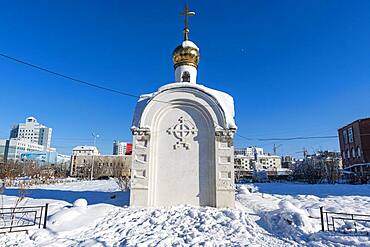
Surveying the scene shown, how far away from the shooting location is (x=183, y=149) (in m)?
10.5

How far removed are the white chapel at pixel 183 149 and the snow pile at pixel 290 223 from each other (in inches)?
71.4

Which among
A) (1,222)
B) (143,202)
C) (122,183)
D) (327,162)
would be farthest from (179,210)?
(327,162)

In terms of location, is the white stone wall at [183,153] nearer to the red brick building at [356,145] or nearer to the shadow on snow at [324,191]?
the shadow on snow at [324,191]

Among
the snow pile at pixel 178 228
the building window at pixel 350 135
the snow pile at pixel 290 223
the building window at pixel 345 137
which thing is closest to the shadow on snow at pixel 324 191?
the snow pile at pixel 290 223

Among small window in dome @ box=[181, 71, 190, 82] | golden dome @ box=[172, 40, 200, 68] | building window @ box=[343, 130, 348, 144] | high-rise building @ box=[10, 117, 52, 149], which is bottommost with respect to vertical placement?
small window in dome @ box=[181, 71, 190, 82]

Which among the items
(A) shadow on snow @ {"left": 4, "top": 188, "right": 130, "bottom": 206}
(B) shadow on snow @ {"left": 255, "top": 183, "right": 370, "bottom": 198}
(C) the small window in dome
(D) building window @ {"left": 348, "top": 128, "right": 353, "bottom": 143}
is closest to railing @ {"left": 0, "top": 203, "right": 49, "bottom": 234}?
(A) shadow on snow @ {"left": 4, "top": 188, "right": 130, "bottom": 206}

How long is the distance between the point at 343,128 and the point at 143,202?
5406 centimetres

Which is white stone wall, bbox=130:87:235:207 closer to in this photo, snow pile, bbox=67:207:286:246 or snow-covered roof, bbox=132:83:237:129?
snow-covered roof, bbox=132:83:237:129

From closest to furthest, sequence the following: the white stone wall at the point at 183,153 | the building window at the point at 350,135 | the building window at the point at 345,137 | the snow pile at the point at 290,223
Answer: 1. the snow pile at the point at 290,223
2. the white stone wall at the point at 183,153
3. the building window at the point at 350,135
4. the building window at the point at 345,137

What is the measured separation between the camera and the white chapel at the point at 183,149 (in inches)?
396

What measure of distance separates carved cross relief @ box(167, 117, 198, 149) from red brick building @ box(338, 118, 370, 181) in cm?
4147

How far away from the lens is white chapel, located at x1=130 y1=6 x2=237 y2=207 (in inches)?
396

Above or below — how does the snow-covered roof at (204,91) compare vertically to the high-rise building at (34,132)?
below

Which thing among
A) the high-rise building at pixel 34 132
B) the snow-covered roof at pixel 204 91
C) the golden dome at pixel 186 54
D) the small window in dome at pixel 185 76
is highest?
the high-rise building at pixel 34 132
